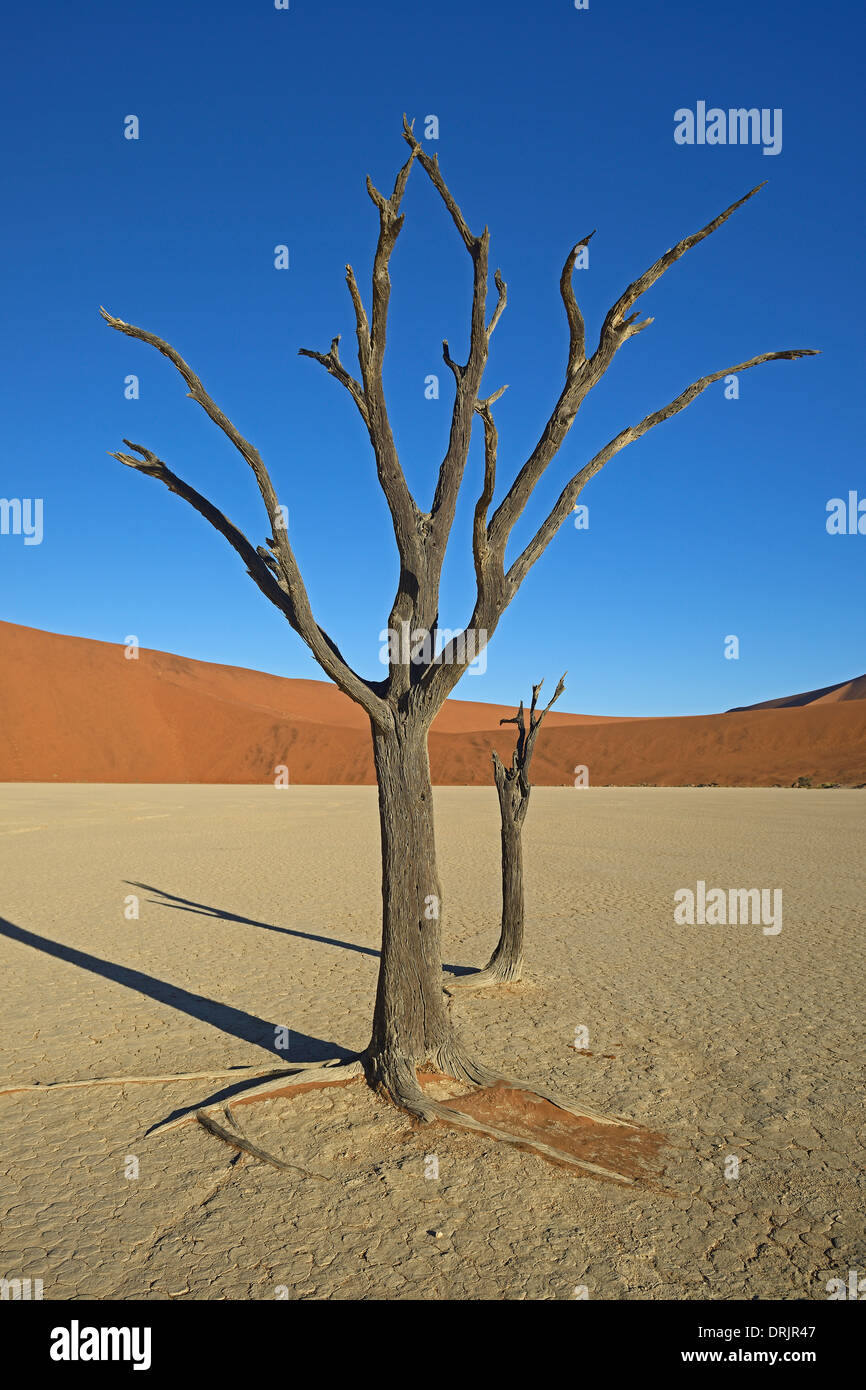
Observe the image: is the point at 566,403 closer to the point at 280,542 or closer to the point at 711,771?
the point at 280,542

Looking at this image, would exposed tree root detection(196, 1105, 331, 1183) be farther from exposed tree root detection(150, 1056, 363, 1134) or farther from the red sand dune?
the red sand dune

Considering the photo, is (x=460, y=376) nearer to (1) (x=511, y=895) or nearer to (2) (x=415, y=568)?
(2) (x=415, y=568)

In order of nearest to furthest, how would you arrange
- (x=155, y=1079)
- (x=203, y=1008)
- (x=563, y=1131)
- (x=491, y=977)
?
1. (x=563, y=1131)
2. (x=155, y=1079)
3. (x=203, y=1008)
4. (x=491, y=977)

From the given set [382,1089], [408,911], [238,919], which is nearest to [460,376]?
[408,911]

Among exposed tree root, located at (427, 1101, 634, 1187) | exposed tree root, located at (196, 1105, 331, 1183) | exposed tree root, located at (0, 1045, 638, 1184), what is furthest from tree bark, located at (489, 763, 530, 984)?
exposed tree root, located at (196, 1105, 331, 1183)

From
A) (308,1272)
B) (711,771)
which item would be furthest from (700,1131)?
(711,771)

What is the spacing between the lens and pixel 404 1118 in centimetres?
495

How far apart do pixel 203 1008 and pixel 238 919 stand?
164 inches

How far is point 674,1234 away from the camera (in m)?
3.88

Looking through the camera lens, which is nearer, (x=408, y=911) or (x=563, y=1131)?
(x=563, y=1131)

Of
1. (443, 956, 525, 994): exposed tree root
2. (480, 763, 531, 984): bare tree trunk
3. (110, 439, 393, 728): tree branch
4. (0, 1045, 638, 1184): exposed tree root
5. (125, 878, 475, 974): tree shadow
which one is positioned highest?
(110, 439, 393, 728): tree branch

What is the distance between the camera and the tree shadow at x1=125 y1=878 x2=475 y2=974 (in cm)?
980

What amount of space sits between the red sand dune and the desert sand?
4929 centimetres
